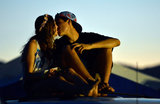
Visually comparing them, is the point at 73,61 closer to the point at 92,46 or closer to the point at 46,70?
the point at 46,70

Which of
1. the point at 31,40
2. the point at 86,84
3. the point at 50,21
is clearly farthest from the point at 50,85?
the point at 50,21

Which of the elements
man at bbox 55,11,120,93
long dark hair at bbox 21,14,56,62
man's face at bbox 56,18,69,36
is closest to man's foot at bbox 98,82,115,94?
man at bbox 55,11,120,93

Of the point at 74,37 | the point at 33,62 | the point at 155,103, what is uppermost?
the point at 74,37

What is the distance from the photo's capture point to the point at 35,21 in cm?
429

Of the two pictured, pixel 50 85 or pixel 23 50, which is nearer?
pixel 50 85

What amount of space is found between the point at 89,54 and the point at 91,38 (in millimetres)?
279

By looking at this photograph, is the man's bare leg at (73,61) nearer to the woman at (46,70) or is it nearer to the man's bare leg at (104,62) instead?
the woman at (46,70)

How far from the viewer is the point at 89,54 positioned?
14.4ft

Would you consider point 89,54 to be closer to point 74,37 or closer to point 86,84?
point 74,37

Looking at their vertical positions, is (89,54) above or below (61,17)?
below

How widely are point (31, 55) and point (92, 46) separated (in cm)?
56

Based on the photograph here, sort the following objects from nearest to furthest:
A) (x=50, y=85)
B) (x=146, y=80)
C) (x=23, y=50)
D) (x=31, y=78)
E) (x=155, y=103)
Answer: (x=155, y=103)
(x=50, y=85)
(x=31, y=78)
(x=23, y=50)
(x=146, y=80)

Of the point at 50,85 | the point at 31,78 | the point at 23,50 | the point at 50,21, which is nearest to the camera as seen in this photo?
the point at 50,85

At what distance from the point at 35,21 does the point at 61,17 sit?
0.91ft
